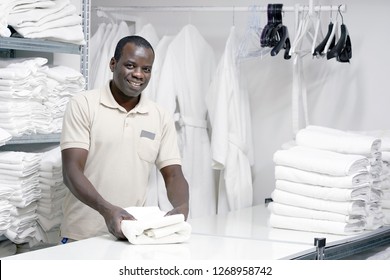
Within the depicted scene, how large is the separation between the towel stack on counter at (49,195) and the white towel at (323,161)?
1.12m

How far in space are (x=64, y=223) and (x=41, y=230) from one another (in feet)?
1.42

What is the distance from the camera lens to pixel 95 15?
543 cm

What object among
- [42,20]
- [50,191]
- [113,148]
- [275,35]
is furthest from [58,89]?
[275,35]

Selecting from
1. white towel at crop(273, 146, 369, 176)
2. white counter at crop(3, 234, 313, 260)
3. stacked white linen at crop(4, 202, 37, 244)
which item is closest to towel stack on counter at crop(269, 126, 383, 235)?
→ white towel at crop(273, 146, 369, 176)

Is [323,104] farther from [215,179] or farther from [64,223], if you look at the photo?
[64,223]

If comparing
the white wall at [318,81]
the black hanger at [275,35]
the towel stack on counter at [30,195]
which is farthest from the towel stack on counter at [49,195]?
the white wall at [318,81]

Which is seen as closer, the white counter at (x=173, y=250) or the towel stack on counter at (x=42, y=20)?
the white counter at (x=173, y=250)

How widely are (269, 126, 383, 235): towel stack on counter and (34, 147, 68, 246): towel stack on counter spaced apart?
1090 mm

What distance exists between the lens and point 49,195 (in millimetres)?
4094

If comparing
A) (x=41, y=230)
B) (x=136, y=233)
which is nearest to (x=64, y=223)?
(x=41, y=230)

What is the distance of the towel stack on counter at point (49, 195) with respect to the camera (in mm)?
4082

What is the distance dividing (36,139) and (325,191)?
55.8 inches

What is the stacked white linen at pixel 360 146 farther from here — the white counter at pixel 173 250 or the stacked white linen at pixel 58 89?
the stacked white linen at pixel 58 89

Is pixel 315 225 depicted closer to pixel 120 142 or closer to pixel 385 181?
pixel 385 181
